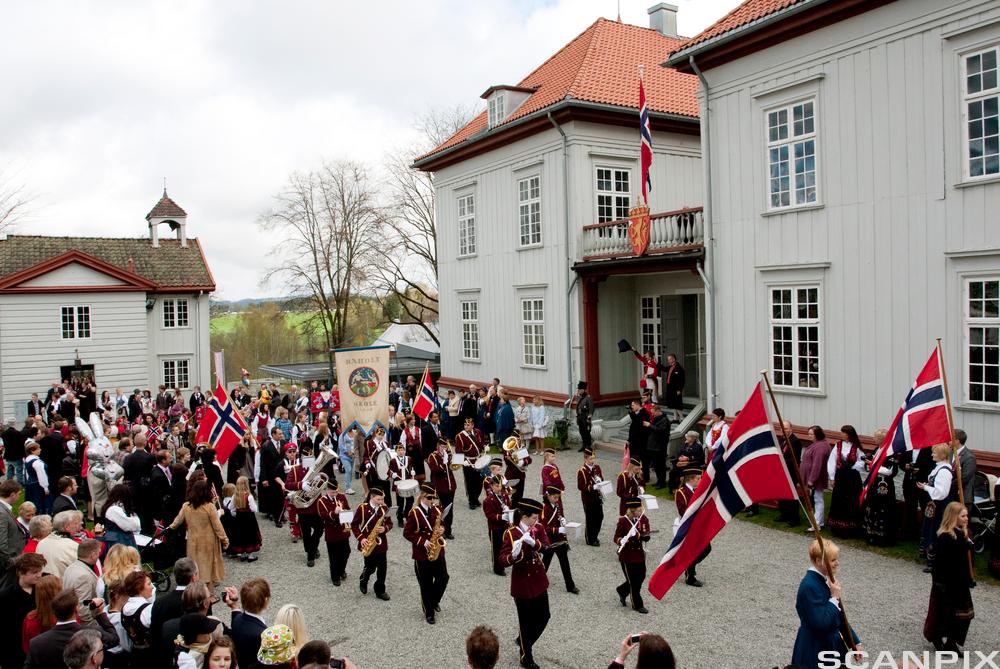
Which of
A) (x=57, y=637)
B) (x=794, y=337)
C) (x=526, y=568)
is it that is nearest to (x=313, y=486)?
(x=526, y=568)

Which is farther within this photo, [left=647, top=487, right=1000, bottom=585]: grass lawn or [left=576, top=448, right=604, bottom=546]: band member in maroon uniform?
[left=576, top=448, right=604, bottom=546]: band member in maroon uniform

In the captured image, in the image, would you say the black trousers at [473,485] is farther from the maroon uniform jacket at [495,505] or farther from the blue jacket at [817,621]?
the blue jacket at [817,621]


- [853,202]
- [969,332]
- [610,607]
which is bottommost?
[610,607]

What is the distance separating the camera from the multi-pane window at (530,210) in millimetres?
22109

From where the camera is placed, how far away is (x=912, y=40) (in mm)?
12562

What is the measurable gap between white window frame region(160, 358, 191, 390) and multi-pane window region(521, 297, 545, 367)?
1872 cm

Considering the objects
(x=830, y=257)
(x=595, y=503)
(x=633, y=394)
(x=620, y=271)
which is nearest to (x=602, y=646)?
(x=595, y=503)

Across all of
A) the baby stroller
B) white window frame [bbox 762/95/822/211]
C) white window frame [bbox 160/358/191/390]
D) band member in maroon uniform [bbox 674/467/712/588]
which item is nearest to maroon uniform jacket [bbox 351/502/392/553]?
band member in maroon uniform [bbox 674/467/712/588]

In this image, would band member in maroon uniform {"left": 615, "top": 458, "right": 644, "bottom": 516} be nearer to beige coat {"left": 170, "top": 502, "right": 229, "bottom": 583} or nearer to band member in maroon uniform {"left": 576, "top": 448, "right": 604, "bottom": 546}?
band member in maroon uniform {"left": 576, "top": 448, "right": 604, "bottom": 546}

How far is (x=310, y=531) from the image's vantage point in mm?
11594

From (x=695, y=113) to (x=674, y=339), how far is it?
665 centimetres

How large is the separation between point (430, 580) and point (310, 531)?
126 inches

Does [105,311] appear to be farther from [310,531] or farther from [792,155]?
[792,155]

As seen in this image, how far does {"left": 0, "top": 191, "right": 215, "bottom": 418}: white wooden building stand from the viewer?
98.8ft
